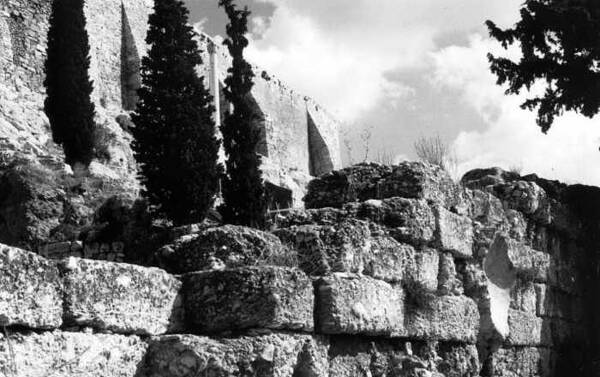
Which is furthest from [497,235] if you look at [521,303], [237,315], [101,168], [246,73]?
[101,168]

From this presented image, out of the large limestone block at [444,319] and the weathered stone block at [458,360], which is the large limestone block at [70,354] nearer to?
the large limestone block at [444,319]

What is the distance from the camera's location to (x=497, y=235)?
7773 millimetres

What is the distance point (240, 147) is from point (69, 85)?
21.0 ft

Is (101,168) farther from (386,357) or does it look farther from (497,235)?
(386,357)

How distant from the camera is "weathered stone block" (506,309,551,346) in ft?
25.4

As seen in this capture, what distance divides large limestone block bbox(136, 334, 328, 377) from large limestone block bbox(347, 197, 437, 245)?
165cm

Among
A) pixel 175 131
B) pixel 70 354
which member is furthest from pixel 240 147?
pixel 70 354

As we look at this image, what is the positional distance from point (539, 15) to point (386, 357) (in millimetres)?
6202

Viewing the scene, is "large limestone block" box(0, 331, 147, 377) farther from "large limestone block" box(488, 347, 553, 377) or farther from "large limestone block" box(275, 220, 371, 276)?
"large limestone block" box(488, 347, 553, 377)

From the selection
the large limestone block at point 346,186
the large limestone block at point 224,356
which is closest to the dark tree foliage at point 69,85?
the large limestone block at point 346,186

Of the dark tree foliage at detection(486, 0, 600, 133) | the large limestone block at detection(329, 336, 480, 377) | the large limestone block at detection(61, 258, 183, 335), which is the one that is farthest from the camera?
the dark tree foliage at detection(486, 0, 600, 133)

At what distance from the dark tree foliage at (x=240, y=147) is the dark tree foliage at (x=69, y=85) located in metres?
3.90

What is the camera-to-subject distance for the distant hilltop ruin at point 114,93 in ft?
73.3

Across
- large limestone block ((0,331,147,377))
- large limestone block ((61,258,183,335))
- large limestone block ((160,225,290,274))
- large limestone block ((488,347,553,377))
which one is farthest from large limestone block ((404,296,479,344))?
large limestone block ((0,331,147,377))
